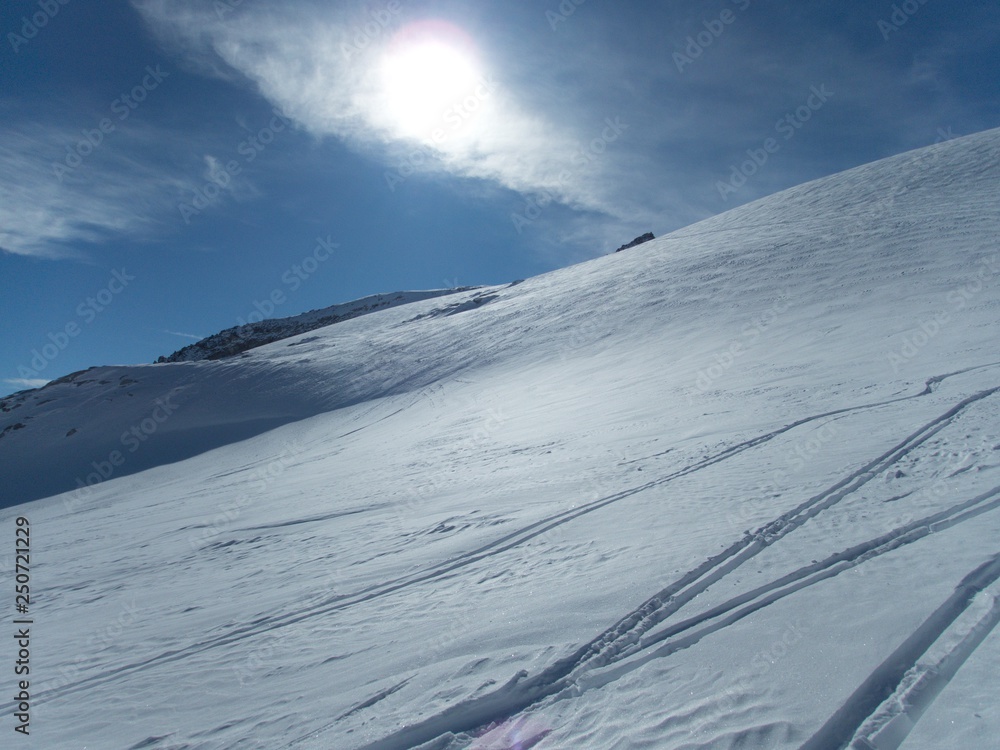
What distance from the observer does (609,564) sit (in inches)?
207

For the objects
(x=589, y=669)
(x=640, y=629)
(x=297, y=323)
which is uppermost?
(x=297, y=323)

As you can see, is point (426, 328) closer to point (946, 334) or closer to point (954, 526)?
point (946, 334)

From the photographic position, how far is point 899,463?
5992 millimetres

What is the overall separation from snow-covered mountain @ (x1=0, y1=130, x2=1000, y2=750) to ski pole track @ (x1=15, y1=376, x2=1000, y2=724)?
36 millimetres

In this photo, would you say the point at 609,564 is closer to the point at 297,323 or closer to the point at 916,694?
the point at 916,694

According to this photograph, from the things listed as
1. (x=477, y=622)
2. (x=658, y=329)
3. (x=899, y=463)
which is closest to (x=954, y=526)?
(x=899, y=463)

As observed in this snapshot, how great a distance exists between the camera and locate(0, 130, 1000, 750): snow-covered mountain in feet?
11.1

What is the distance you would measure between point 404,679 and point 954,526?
14.4 feet

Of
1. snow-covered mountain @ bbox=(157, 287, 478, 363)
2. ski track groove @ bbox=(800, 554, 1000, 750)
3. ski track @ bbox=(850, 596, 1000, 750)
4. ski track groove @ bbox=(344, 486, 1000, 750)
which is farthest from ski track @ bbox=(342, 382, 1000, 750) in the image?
snow-covered mountain @ bbox=(157, 287, 478, 363)

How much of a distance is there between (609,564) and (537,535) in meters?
1.44

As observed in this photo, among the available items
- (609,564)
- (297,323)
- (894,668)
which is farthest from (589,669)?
(297,323)

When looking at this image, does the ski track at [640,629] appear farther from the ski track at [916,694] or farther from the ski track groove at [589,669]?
the ski track at [916,694]

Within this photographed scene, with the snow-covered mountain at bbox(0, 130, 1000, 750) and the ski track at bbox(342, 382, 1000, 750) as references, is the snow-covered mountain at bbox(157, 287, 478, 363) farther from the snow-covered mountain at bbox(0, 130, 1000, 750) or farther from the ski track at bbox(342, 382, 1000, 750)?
the ski track at bbox(342, 382, 1000, 750)

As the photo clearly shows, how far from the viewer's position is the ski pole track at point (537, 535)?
4.54 metres
